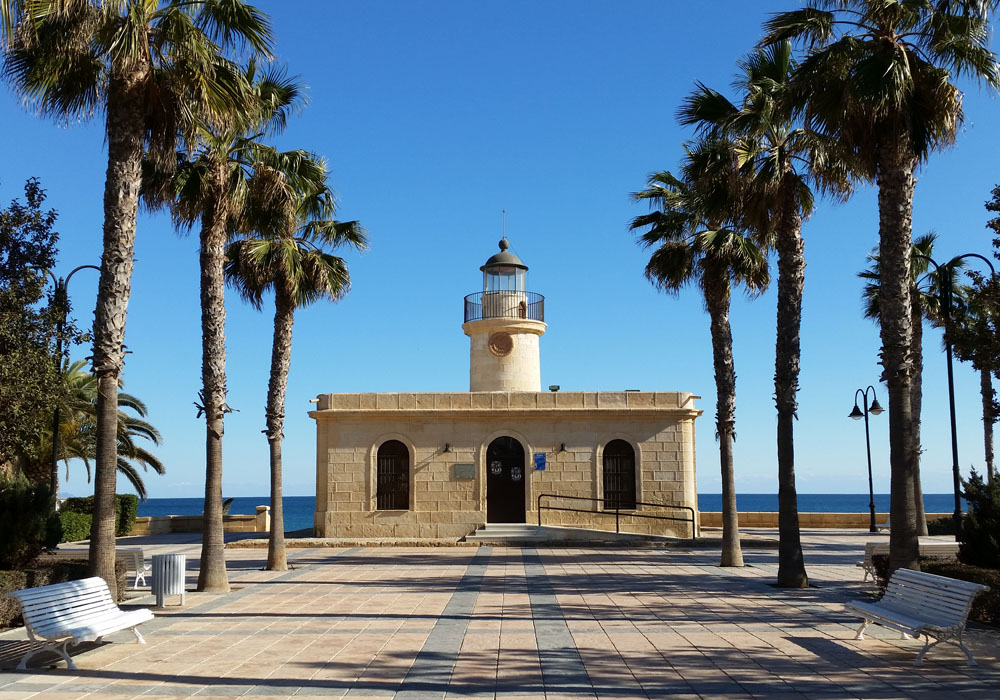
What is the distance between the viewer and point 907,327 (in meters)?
11.9

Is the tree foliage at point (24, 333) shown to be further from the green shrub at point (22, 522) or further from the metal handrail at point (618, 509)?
the metal handrail at point (618, 509)

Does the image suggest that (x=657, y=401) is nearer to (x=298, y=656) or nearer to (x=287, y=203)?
(x=287, y=203)

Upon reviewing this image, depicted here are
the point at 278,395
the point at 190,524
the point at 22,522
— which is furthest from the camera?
the point at 190,524

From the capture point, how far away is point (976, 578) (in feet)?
36.3

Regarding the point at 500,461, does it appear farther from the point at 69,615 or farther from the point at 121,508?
the point at 69,615

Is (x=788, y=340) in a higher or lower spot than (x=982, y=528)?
higher

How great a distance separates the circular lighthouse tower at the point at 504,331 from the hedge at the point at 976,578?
55.4ft

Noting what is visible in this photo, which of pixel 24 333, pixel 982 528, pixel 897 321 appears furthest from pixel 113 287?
pixel 982 528

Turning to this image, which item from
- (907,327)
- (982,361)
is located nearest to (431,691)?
(907,327)

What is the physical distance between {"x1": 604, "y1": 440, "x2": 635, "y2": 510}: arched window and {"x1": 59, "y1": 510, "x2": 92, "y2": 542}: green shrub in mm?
17192

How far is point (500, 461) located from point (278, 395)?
32.1 ft

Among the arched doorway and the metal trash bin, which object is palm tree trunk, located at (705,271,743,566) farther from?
the metal trash bin

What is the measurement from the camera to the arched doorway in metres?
26.2

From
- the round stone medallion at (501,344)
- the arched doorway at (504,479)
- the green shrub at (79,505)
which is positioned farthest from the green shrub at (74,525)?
the round stone medallion at (501,344)
